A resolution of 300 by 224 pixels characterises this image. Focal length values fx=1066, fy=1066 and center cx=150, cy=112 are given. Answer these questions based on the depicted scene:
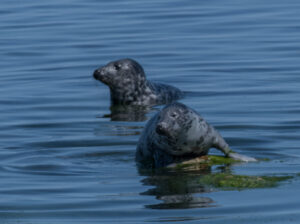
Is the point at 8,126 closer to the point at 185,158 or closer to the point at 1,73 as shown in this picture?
the point at 185,158

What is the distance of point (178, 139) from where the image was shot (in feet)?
34.7

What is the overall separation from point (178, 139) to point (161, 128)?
0.55m

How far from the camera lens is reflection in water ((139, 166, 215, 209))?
29.3 feet

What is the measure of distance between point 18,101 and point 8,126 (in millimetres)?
2257

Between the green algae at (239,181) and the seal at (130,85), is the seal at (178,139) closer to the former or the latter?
the green algae at (239,181)

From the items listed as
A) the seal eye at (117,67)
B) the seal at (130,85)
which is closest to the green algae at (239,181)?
the seal at (130,85)

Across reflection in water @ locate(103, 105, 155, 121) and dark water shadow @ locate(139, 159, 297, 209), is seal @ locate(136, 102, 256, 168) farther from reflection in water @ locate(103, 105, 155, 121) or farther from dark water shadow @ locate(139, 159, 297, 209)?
reflection in water @ locate(103, 105, 155, 121)

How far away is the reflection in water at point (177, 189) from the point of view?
8.92m

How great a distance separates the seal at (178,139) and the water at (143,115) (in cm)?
32

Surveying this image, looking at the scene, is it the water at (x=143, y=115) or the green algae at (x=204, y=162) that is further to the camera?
the green algae at (x=204, y=162)

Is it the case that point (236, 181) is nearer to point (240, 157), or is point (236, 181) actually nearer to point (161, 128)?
point (161, 128)

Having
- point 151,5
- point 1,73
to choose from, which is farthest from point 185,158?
point 151,5

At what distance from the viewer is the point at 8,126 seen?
44.3ft

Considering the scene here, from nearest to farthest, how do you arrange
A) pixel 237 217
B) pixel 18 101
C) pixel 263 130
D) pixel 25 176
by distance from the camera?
pixel 237 217 → pixel 25 176 → pixel 263 130 → pixel 18 101
